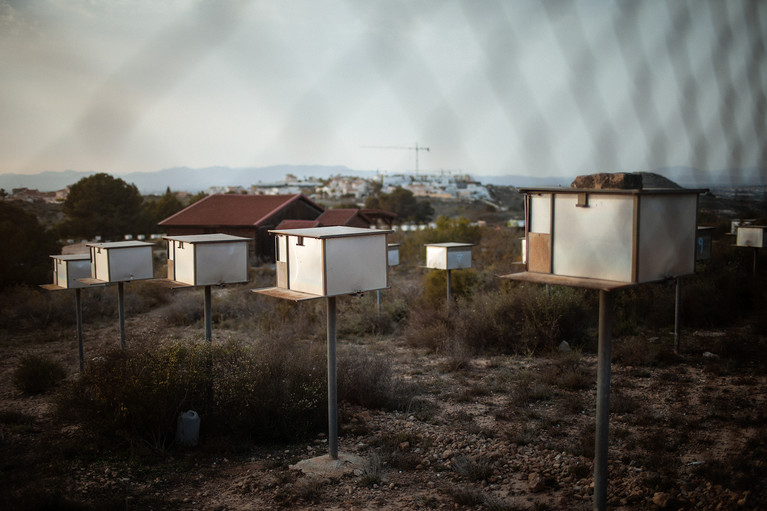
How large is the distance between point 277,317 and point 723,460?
1024cm

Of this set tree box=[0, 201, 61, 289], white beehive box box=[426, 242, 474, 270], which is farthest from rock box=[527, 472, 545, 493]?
tree box=[0, 201, 61, 289]

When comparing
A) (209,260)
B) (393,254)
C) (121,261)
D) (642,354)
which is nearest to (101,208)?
(393,254)

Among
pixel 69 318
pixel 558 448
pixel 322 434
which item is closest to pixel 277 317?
pixel 69 318

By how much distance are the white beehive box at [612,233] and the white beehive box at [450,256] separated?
8282 millimetres

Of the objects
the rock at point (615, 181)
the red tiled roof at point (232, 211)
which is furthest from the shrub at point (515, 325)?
the red tiled roof at point (232, 211)

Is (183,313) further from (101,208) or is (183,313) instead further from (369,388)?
(101,208)

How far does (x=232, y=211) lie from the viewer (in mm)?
27109

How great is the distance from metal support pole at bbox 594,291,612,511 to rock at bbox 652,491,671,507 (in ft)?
2.47

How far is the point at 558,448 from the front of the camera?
19.8ft

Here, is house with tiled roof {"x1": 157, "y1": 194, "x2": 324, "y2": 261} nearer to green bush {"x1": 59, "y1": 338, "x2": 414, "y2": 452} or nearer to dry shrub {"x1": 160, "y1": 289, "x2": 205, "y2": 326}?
dry shrub {"x1": 160, "y1": 289, "x2": 205, "y2": 326}

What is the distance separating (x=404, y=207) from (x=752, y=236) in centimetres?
3921

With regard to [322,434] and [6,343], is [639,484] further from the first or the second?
[6,343]

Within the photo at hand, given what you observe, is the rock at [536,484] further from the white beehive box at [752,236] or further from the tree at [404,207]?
the tree at [404,207]

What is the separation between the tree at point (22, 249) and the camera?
16672 mm
